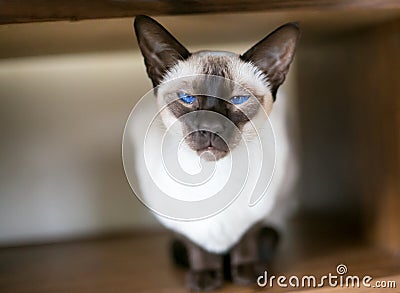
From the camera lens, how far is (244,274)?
93 centimetres

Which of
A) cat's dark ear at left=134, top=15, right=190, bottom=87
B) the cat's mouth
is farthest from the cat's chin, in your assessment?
cat's dark ear at left=134, top=15, right=190, bottom=87

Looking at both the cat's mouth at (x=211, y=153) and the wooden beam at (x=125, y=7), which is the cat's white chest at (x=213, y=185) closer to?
the cat's mouth at (x=211, y=153)

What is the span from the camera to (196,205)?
2.81 feet

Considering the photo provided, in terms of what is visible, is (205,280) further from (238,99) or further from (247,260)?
(238,99)

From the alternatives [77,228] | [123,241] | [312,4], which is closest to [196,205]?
[312,4]

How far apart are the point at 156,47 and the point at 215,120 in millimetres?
152

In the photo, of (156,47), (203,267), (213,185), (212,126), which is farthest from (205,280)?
(156,47)

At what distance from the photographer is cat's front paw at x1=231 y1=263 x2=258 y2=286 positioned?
921mm

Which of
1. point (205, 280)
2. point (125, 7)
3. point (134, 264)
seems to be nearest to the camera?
point (125, 7)

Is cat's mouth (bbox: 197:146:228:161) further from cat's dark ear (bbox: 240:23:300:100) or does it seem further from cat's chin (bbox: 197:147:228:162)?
cat's dark ear (bbox: 240:23:300:100)

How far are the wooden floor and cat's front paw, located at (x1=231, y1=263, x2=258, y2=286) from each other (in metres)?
0.02

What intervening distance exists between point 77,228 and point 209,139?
0.66 m

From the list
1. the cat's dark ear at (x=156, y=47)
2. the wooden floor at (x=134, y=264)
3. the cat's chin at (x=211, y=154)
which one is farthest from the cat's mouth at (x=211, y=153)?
the wooden floor at (x=134, y=264)

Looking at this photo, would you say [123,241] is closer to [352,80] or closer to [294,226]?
[294,226]
